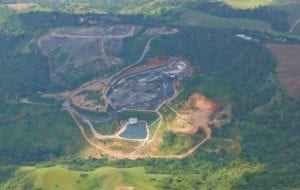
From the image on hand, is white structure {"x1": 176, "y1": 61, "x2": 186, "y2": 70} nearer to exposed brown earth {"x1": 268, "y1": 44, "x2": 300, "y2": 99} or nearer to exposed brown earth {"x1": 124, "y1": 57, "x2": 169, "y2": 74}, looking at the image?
exposed brown earth {"x1": 124, "y1": 57, "x2": 169, "y2": 74}

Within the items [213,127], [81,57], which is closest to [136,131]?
[213,127]

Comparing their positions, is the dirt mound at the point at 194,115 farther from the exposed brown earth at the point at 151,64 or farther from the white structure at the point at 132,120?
the exposed brown earth at the point at 151,64

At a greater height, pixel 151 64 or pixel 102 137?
pixel 151 64

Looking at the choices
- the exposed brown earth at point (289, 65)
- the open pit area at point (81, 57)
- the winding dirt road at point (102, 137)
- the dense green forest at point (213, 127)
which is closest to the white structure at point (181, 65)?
the dense green forest at point (213, 127)

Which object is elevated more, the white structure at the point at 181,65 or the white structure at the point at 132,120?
the white structure at the point at 181,65

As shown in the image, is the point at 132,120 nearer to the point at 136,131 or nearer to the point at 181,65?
the point at 136,131

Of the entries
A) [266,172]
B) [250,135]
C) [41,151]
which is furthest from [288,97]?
[41,151]

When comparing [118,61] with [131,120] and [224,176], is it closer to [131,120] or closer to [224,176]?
[131,120]
